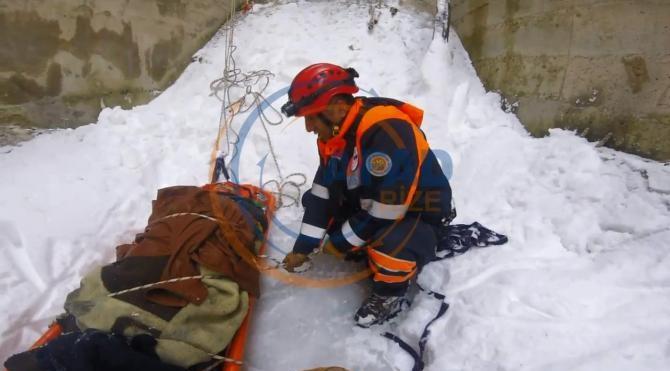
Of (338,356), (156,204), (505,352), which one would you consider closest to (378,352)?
(338,356)

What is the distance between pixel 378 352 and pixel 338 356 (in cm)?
17

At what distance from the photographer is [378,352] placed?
64.8 inches

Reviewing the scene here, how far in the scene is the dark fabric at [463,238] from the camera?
189 cm

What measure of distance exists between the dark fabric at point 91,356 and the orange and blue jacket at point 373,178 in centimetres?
82

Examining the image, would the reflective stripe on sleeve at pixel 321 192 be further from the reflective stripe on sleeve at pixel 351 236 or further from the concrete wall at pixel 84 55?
the concrete wall at pixel 84 55

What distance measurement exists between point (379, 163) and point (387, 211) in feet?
0.70

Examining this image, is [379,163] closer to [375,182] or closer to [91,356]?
[375,182]

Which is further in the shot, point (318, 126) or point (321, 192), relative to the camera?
point (321, 192)

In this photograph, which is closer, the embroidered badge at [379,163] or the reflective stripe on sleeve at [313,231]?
the embroidered badge at [379,163]

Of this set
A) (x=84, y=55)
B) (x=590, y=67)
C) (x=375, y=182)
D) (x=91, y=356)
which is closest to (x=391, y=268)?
(x=375, y=182)

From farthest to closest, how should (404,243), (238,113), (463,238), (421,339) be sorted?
(238,113) → (463,238) → (404,243) → (421,339)

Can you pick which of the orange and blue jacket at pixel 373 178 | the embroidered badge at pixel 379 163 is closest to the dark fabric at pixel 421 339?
the orange and blue jacket at pixel 373 178

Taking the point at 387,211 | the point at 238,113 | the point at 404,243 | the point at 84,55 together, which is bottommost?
the point at 404,243

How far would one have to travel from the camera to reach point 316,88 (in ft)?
5.31
